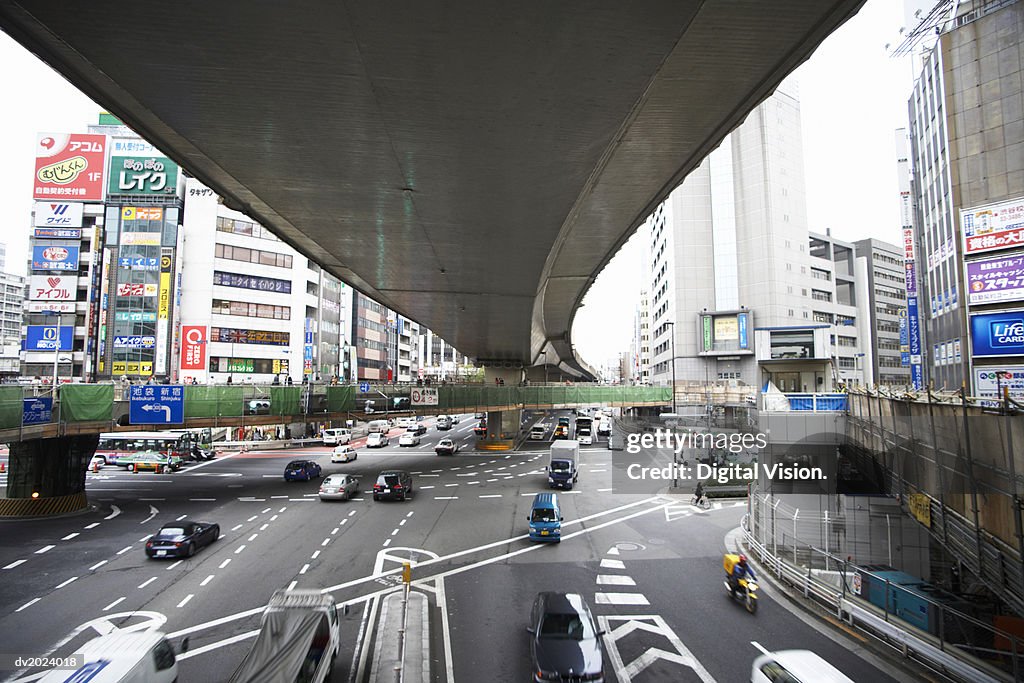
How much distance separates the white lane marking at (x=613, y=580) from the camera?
14.1m

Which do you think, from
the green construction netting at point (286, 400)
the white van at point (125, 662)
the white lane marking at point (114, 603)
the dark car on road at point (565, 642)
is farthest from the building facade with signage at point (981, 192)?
the green construction netting at point (286, 400)

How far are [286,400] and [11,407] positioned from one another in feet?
39.4

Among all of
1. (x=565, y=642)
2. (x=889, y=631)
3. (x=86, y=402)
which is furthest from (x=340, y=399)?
(x=889, y=631)

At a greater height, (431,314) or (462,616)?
(431,314)

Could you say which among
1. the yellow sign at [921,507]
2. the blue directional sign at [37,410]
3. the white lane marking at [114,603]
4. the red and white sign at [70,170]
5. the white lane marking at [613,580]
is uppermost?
the red and white sign at [70,170]

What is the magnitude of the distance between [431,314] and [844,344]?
71.2 metres

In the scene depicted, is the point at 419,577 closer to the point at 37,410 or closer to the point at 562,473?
the point at 562,473

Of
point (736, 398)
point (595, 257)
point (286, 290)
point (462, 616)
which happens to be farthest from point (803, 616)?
A: point (286, 290)

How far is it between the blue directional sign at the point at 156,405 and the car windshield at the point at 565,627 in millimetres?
21524

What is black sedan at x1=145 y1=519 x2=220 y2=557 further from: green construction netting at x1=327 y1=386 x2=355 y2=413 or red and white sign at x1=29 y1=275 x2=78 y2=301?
red and white sign at x1=29 y1=275 x2=78 y2=301

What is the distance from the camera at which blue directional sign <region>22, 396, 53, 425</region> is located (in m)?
18.8

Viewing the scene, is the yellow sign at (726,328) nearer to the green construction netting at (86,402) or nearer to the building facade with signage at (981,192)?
the building facade with signage at (981,192)

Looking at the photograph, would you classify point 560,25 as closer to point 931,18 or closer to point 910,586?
point 910,586

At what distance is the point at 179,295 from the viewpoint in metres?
53.0
